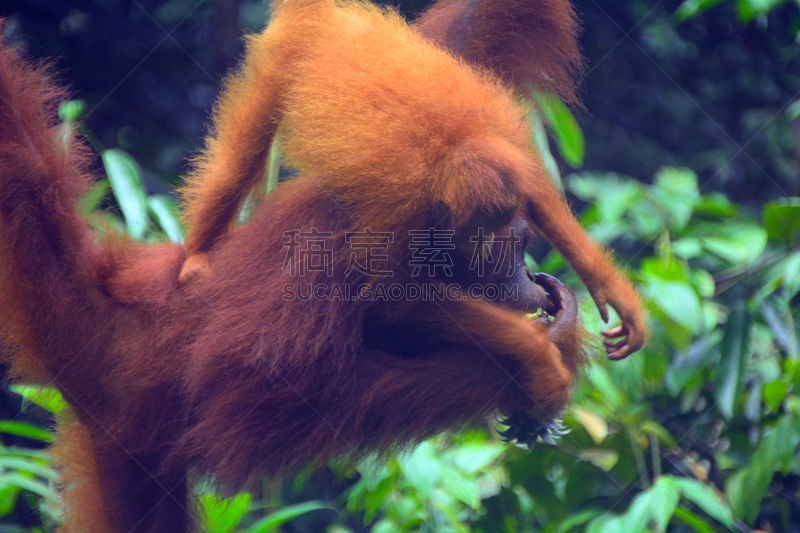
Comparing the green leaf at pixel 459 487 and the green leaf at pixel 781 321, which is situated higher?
Answer: the green leaf at pixel 781 321

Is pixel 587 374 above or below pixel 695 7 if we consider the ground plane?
below

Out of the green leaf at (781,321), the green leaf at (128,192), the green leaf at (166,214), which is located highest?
the green leaf at (781,321)

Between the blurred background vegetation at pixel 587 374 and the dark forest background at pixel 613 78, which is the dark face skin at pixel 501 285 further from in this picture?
the dark forest background at pixel 613 78

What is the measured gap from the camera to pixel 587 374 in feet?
4.29

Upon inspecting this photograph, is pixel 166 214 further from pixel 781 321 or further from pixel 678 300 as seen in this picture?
pixel 781 321

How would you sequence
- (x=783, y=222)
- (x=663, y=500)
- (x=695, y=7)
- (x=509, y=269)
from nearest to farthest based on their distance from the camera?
(x=509, y=269) < (x=663, y=500) < (x=783, y=222) < (x=695, y=7)

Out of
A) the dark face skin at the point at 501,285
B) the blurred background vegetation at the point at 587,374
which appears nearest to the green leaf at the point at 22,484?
the blurred background vegetation at the point at 587,374

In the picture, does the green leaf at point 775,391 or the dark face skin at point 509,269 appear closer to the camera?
the dark face skin at point 509,269

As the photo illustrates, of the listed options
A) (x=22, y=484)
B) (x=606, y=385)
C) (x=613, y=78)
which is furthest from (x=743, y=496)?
(x=613, y=78)

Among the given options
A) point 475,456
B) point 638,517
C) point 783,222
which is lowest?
point 475,456

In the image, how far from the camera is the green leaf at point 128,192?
1.57m

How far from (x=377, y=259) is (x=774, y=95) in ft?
10.8

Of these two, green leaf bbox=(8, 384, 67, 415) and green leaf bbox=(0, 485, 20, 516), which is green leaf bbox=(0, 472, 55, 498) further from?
green leaf bbox=(8, 384, 67, 415)

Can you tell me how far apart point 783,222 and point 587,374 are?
2.56 ft
